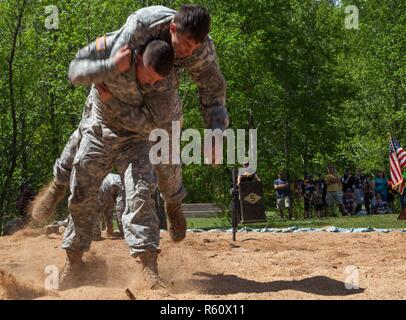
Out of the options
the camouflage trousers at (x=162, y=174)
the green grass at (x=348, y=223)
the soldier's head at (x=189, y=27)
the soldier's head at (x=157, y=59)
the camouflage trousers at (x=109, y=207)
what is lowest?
the green grass at (x=348, y=223)

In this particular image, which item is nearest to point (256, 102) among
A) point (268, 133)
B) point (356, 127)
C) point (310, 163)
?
point (268, 133)

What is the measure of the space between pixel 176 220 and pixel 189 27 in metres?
2.20

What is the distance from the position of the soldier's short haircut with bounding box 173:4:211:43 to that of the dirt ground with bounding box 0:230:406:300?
5.51 feet

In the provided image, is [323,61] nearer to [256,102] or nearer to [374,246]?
[256,102]

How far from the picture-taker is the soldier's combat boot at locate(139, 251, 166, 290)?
494cm

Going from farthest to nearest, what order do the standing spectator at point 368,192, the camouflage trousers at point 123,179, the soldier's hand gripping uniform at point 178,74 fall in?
the standing spectator at point 368,192
the camouflage trousers at point 123,179
the soldier's hand gripping uniform at point 178,74

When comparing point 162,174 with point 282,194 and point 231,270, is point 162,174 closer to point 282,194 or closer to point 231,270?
point 231,270

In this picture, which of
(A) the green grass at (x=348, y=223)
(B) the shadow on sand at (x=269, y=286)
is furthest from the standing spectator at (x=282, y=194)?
(B) the shadow on sand at (x=269, y=286)

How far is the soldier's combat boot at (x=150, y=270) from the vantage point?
4935mm

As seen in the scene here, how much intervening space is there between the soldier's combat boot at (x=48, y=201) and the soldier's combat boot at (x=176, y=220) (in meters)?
1.11

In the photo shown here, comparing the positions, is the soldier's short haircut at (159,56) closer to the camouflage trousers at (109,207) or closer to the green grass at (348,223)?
the camouflage trousers at (109,207)

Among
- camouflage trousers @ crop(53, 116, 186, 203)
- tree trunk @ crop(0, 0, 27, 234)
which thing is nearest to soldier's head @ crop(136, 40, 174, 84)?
camouflage trousers @ crop(53, 116, 186, 203)

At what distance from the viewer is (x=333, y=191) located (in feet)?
68.4

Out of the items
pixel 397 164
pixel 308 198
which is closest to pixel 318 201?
pixel 308 198
